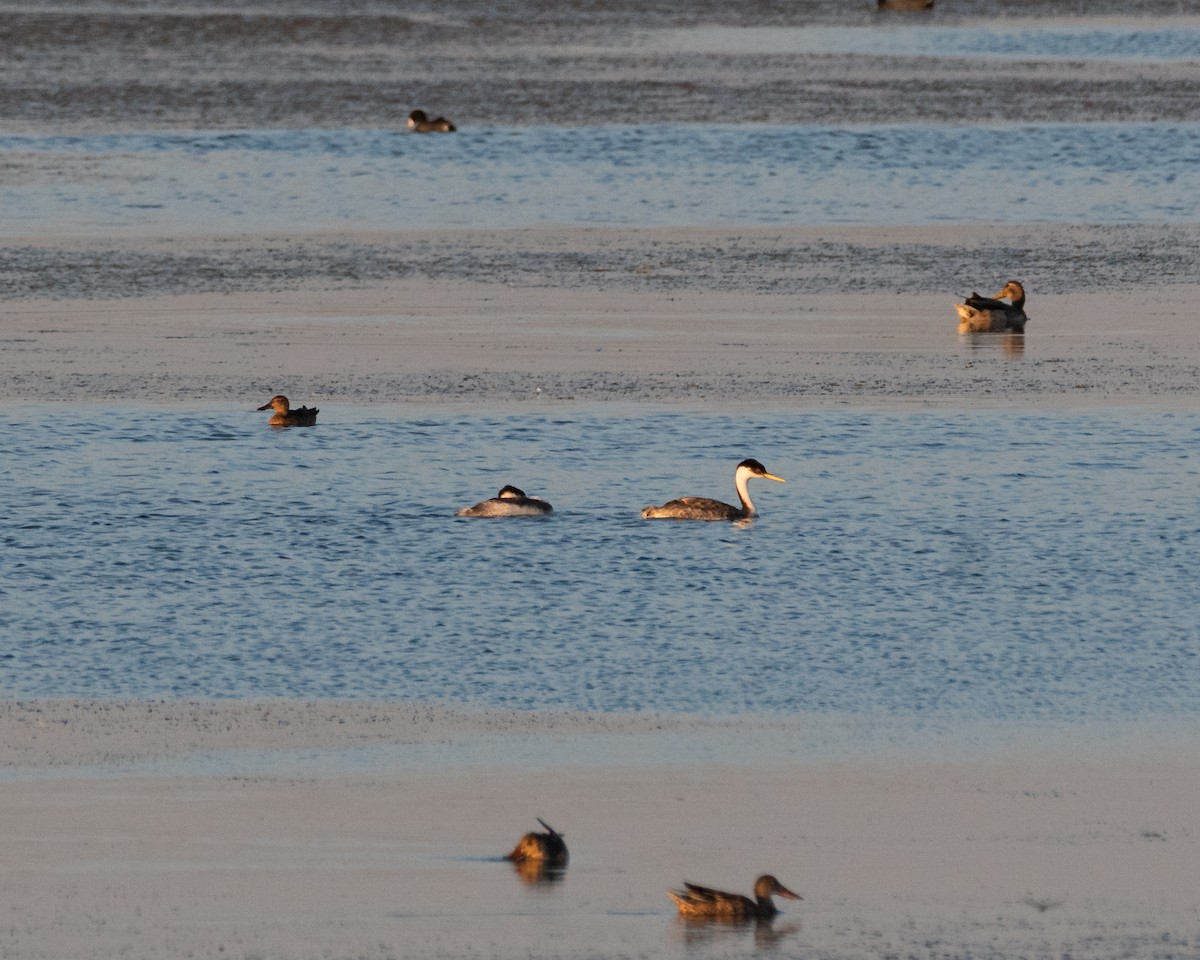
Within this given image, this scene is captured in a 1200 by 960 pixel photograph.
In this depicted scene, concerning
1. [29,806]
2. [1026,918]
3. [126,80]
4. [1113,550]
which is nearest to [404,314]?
[1113,550]

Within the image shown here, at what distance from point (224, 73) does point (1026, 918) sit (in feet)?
112

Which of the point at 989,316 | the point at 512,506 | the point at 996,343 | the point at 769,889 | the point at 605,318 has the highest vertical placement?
the point at 769,889

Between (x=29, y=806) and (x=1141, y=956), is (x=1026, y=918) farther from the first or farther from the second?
(x=29, y=806)

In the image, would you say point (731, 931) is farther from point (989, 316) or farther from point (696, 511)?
point (989, 316)

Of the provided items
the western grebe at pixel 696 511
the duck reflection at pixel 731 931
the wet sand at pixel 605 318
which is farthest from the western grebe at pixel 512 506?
the duck reflection at pixel 731 931

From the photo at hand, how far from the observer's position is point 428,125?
3331 cm

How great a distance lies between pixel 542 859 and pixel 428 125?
991 inches

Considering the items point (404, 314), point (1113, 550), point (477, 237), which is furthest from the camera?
point (477, 237)

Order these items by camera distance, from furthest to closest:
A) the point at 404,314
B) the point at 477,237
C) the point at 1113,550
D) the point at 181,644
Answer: the point at 477,237, the point at 404,314, the point at 1113,550, the point at 181,644

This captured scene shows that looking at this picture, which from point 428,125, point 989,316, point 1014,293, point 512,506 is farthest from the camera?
point 428,125

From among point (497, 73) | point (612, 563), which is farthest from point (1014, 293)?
point (497, 73)

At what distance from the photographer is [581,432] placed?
1709 centimetres

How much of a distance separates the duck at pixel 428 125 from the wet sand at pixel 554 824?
75.3 feet

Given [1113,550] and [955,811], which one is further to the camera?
[1113,550]
